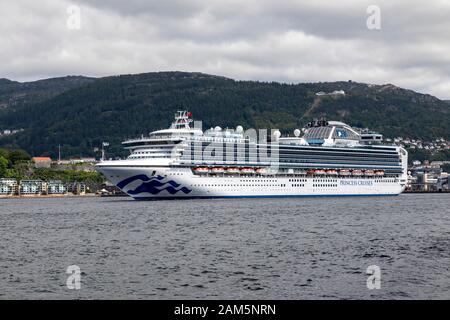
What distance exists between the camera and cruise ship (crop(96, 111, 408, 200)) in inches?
4117

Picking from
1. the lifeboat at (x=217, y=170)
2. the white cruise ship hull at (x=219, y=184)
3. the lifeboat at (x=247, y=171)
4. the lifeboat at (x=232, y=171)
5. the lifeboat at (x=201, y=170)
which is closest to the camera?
the white cruise ship hull at (x=219, y=184)

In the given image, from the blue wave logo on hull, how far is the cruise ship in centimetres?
14

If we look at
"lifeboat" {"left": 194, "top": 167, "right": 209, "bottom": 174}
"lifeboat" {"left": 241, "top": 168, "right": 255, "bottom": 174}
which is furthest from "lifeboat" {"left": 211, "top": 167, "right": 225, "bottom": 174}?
"lifeboat" {"left": 241, "top": 168, "right": 255, "bottom": 174}

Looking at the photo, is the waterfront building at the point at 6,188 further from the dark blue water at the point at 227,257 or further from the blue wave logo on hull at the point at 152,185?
the dark blue water at the point at 227,257

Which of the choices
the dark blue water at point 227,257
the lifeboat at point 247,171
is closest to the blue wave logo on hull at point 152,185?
the lifeboat at point 247,171

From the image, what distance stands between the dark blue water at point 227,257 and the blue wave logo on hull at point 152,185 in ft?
103

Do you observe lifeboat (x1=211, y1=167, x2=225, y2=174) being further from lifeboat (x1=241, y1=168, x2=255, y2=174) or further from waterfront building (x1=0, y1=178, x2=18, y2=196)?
waterfront building (x1=0, y1=178, x2=18, y2=196)

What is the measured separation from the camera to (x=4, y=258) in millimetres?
44500

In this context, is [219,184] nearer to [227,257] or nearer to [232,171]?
[232,171]

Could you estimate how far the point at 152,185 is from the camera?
103m

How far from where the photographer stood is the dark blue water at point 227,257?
3356 cm
